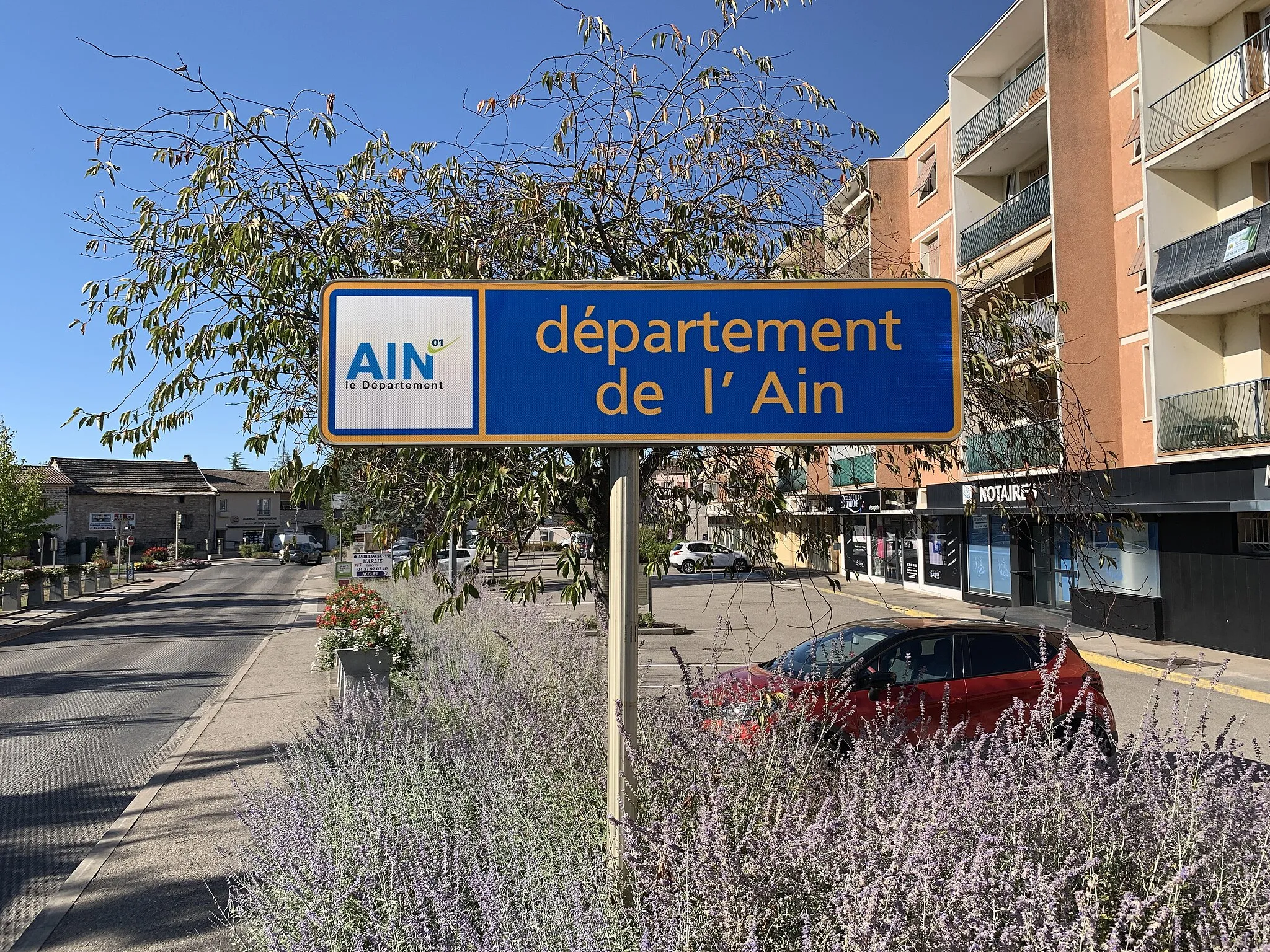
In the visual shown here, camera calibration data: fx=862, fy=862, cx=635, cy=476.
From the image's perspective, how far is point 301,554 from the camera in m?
59.0

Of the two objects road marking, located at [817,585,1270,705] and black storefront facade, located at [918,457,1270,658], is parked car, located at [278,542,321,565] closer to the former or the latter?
black storefront facade, located at [918,457,1270,658]

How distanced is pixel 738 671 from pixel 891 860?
18.1 feet

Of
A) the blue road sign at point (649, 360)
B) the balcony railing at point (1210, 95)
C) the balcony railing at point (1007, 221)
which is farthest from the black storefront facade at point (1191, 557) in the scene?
the blue road sign at point (649, 360)

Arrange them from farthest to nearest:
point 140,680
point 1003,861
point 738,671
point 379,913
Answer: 1. point 140,680
2. point 738,671
3. point 379,913
4. point 1003,861

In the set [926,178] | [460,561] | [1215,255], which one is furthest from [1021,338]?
[460,561]

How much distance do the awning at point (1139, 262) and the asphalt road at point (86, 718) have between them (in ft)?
62.9

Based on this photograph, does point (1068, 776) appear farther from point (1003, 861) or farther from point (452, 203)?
point (452, 203)

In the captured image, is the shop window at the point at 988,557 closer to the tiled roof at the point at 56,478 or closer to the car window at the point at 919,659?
the car window at the point at 919,659

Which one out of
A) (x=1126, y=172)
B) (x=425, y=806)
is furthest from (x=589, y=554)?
(x=1126, y=172)

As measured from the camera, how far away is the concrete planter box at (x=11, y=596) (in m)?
23.0

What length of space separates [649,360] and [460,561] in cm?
2947

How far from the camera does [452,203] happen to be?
542cm

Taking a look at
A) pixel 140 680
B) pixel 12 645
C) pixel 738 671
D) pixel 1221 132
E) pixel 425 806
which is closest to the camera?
pixel 425 806

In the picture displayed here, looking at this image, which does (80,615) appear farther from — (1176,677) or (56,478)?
(56,478)
